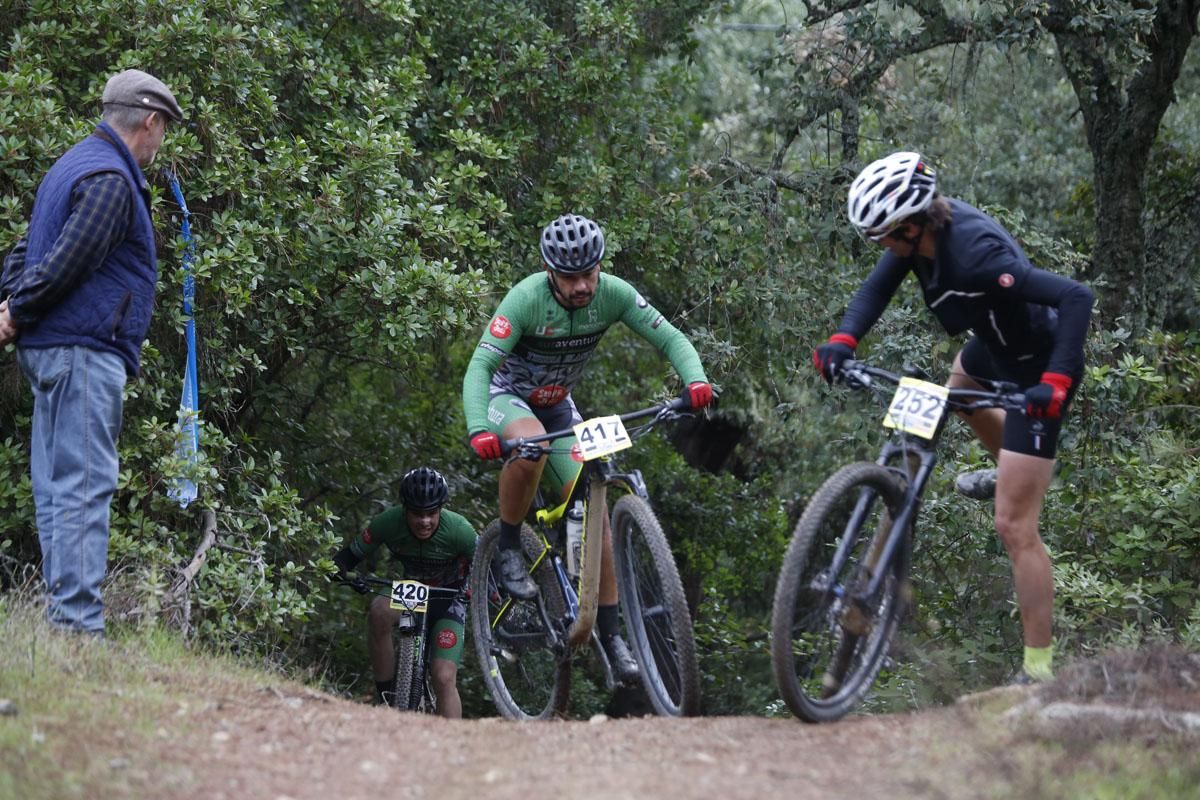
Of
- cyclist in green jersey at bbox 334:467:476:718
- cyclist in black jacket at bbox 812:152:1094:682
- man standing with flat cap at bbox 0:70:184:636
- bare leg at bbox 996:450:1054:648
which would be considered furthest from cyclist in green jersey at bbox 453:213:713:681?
cyclist in green jersey at bbox 334:467:476:718

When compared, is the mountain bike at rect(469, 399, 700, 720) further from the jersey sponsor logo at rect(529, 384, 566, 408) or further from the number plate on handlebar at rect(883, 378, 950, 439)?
Answer: the number plate on handlebar at rect(883, 378, 950, 439)

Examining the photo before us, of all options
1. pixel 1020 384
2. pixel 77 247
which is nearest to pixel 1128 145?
pixel 1020 384

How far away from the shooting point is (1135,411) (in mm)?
9094

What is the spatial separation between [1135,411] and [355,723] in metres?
6.15

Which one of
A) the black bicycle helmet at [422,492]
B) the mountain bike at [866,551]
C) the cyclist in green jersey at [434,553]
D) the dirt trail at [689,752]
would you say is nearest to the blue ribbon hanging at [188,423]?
the dirt trail at [689,752]

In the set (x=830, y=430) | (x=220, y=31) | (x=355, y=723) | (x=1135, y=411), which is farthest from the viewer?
(x=830, y=430)

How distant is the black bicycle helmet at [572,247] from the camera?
618 centimetres

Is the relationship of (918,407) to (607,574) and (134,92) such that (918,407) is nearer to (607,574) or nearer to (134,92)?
(607,574)

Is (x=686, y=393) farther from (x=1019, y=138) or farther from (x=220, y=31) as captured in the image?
(x=1019, y=138)

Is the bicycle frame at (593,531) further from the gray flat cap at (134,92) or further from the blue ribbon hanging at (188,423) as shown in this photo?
the gray flat cap at (134,92)

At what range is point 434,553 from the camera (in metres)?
9.11

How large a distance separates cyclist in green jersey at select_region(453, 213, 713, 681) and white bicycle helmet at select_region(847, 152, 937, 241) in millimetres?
1197

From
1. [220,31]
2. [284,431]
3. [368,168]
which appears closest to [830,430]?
[284,431]

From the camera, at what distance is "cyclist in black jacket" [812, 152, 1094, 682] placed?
5.13 metres
